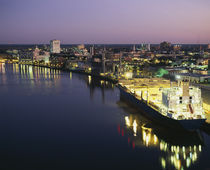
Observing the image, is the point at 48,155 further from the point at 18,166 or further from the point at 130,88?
the point at 130,88

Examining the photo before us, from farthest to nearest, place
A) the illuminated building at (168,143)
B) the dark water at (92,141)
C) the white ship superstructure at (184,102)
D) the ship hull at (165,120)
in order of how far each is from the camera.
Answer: the white ship superstructure at (184,102), the ship hull at (165,120), the illuminated building at (168,143), the dark water at (92,141)

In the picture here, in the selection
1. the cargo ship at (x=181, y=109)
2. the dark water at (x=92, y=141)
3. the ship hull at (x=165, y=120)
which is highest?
the cargo ship at (x=181, y=109)

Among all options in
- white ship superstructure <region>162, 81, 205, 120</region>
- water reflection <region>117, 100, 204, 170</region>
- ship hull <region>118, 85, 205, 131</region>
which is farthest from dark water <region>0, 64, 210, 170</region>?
white ship superstructure <region>162, 81, 205, 120</region>

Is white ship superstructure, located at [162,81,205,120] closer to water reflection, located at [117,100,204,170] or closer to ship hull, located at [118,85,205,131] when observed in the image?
ship hull, located at [118,85,205,131]

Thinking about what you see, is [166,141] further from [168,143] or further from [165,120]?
[165,120]

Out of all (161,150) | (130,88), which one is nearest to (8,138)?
(161,150)

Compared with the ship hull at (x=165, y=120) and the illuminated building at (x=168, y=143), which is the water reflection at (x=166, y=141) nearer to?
the illuminated building at (x=168, y=143)

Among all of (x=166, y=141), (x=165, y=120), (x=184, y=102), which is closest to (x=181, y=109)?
(x=184, y=102)

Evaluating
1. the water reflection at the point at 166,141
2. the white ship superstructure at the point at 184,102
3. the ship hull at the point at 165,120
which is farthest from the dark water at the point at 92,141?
the white ship superstructure at the point at 184,102
